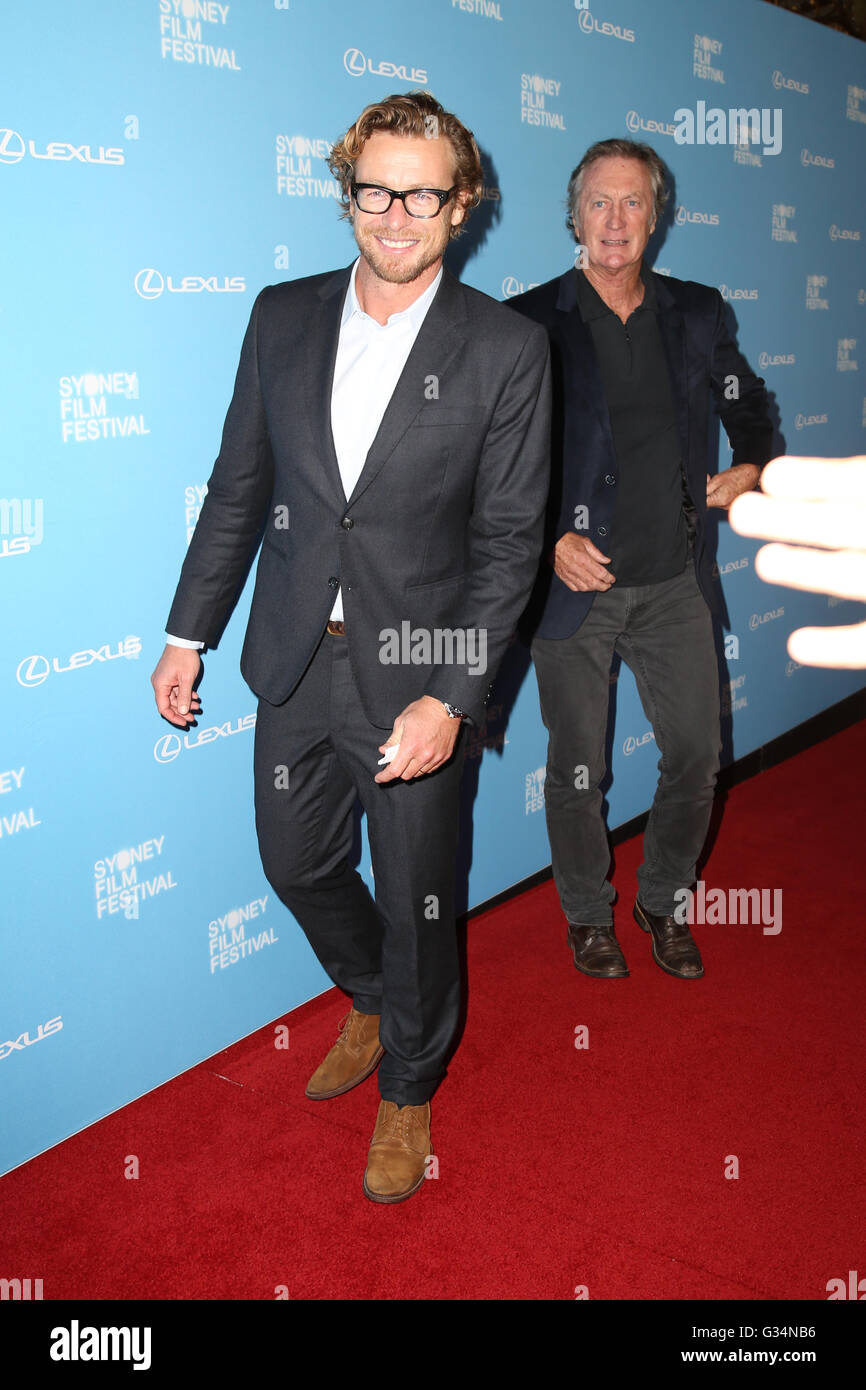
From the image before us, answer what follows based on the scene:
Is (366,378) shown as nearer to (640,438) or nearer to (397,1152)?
(640,438)

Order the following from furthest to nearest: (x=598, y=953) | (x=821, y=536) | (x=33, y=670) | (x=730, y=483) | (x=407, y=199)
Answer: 1. (x=598, y=953)
2. (x=730, y=483)
3. (x=33, y=670)
4. (x=407, y=199)
5. (x=821, y=536)

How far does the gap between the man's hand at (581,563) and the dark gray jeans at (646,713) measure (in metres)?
0.14

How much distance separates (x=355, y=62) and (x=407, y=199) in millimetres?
901

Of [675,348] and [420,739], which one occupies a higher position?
[675,348]

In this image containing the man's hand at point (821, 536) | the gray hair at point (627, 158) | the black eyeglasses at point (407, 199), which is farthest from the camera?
the gray hair at point (627, 158)

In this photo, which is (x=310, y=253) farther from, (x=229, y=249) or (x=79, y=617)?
(x=79, y=617)

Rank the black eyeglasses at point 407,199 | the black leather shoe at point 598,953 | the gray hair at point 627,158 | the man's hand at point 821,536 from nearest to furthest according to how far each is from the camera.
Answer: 1. the man's hand at point 821,536
2. the black eyeglasses at point 407,199
3. the gray hair at point 627,158
4. the black leather shoe at point 598,953

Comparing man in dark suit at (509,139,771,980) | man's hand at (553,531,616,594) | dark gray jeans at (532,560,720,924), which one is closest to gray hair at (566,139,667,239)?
man in dark suit at (509,139,771,980)

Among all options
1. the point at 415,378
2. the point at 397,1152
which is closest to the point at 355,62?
the point at 415,378

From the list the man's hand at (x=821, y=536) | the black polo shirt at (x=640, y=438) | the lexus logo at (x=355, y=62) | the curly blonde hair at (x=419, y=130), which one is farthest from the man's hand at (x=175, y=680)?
the man's hand at (x=821, y=536)

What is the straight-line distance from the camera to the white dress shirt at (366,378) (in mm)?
2082

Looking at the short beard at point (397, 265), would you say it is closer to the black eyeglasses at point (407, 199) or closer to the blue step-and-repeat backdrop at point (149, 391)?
the black eyeglasses at point (407, 199)

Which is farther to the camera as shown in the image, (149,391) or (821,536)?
(149,391)

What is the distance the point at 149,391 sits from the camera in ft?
7.66
